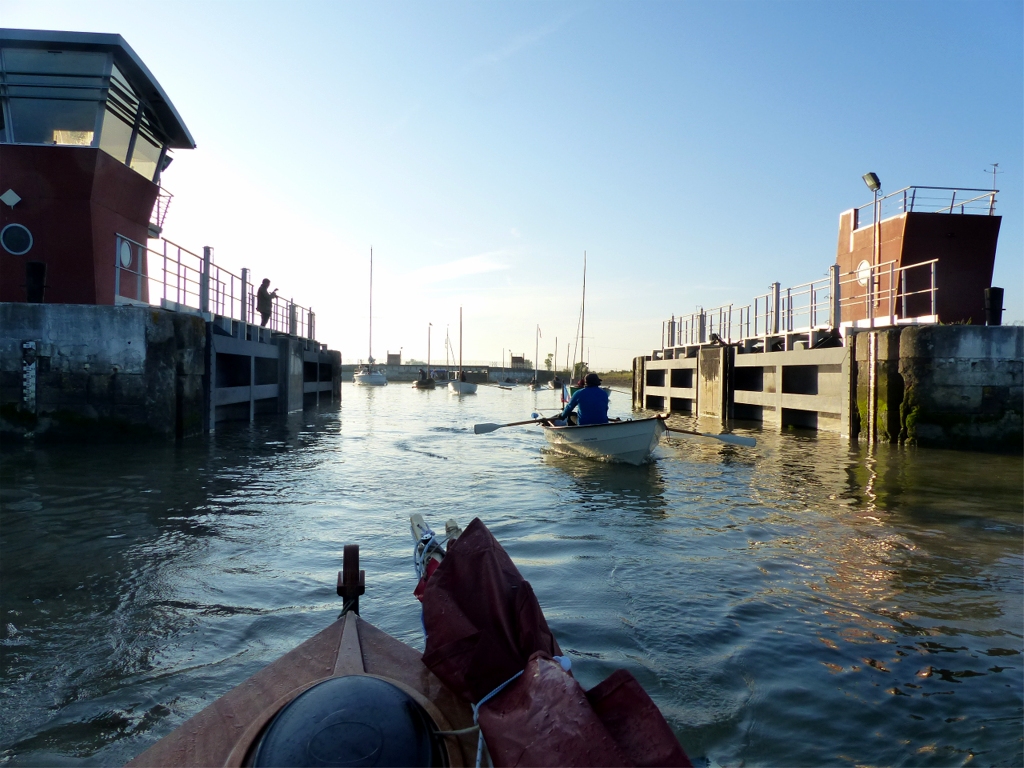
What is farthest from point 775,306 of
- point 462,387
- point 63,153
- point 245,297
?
point 462,387

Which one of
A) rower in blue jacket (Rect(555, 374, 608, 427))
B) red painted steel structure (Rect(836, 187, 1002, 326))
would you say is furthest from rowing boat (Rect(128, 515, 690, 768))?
red painted steel structure (Rect(836, 187, 1002, 326))

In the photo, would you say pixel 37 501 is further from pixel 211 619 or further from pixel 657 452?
pixel 657 452

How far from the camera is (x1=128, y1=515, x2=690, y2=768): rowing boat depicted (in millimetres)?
2135

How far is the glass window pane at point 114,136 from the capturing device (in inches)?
571

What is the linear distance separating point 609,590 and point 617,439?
6.97 m

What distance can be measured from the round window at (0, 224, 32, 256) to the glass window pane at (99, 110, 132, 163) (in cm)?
244

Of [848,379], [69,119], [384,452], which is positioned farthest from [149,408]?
[848,379]

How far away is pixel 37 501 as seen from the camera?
8.56 metres

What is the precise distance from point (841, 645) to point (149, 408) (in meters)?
13.0

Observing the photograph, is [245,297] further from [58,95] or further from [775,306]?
[775,306]

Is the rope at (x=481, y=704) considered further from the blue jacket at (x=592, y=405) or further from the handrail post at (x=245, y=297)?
the handrail post at (x=245, y=297)

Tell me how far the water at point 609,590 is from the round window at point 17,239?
523 cm

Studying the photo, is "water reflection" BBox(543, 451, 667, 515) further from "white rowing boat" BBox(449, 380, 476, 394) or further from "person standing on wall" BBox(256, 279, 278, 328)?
"white rowing boat" BBox(449, 380, 476, 394)

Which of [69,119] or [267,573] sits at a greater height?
[69,119]
